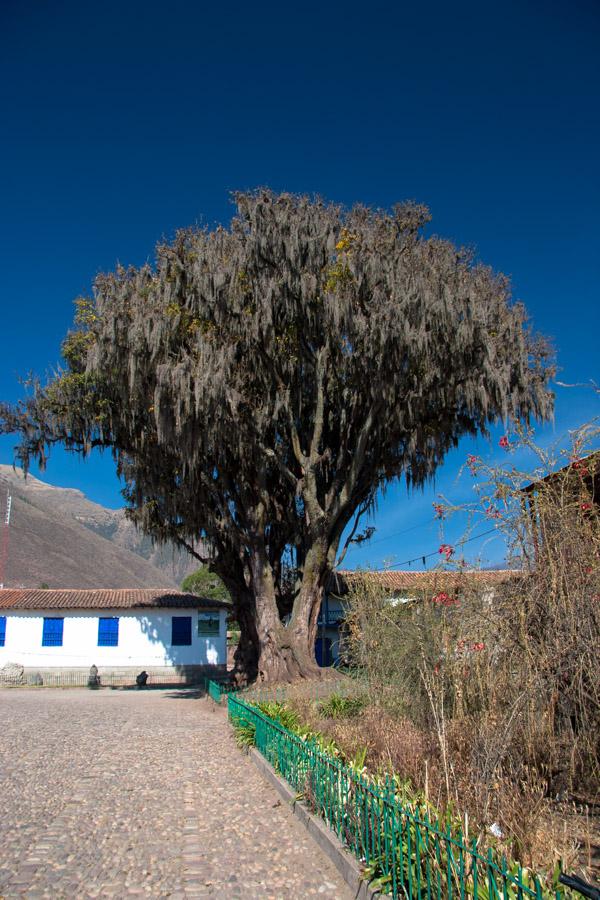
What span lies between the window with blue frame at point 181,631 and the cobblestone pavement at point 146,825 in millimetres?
19441

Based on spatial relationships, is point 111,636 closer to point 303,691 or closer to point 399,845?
point 303,691

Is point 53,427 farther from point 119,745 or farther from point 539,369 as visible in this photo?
point 539,369

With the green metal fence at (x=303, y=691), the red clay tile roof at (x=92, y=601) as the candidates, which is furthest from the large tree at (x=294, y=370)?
the red clay tile roof at (x=92, y=601)

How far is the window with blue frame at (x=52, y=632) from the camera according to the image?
31.1 meters

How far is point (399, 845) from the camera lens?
4.43 metres

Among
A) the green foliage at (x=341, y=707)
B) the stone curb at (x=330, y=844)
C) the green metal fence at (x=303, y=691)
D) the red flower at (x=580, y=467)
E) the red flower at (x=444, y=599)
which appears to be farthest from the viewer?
the green metal fence at (x=303, y=691)

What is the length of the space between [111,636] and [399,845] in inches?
1160

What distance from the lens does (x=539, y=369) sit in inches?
675

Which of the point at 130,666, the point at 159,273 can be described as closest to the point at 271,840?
the point at 159,273

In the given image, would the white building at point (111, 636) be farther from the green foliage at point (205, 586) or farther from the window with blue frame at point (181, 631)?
the green foliage at point (205, 586)

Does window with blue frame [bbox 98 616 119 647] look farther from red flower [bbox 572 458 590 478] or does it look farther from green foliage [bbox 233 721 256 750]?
red flower [bbox 572 458 590 478]

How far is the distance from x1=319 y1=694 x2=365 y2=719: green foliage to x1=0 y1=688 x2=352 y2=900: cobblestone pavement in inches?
61.3

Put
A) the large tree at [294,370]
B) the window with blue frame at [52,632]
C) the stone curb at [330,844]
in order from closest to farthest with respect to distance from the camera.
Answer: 1. the stone curb at [330,844]
2. the large tree at [294,370]
3. the window with blue frame at [52,632]

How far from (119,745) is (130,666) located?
2046cm
